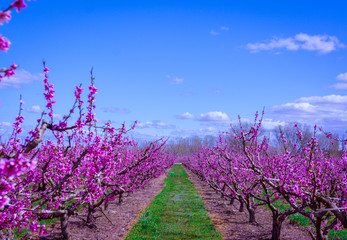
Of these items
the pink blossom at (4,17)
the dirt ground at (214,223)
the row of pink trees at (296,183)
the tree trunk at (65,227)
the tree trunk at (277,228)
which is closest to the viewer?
the pink blossom at (4,17)

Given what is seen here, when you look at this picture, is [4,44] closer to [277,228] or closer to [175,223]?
[277,228]

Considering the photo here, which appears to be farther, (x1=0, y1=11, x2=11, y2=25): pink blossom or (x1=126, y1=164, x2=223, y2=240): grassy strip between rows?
(x1=126, y1=164, x2=223, y2=240): grassy strip between rows

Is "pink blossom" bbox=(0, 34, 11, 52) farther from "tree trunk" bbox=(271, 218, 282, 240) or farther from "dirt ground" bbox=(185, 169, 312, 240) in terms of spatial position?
"dirt ground" bbox=(185, 169, 312, 240)

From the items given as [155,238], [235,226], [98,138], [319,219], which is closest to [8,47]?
[98,138]

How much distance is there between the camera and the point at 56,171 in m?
8.45

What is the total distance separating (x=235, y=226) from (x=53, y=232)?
8.30 metres

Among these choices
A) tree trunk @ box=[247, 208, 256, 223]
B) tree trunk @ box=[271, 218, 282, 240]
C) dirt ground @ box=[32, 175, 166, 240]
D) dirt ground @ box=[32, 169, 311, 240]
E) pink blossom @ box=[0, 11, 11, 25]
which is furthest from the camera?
tree trunk @ box=[247, 208, 256, 223]

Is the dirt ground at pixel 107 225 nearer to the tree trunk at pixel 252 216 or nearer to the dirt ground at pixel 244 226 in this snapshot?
the dirt ground at pixel 244 226

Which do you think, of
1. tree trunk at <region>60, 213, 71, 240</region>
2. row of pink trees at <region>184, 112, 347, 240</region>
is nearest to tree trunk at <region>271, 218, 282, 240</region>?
row of pink trees at <region>184, 112, 347, 240</region>

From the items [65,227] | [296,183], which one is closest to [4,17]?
[296,183]

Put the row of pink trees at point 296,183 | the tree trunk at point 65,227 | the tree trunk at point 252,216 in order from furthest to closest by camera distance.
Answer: the tree trunk at point 252,216, the tree trunk at point 65,227, the row of pink trees at point 296,183

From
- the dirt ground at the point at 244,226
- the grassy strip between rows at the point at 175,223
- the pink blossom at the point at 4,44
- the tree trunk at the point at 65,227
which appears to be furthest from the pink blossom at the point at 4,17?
the dirt ground at the point at 244,226

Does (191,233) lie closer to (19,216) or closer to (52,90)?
(19,216)

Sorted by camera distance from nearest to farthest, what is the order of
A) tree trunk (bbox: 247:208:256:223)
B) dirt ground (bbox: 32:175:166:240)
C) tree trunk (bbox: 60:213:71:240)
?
tree trunk (bbox: 60:213:71:240) < dirt ground (bbox: 32:175:166:240) < tree trunk (bbox: 247:208:256:223)
